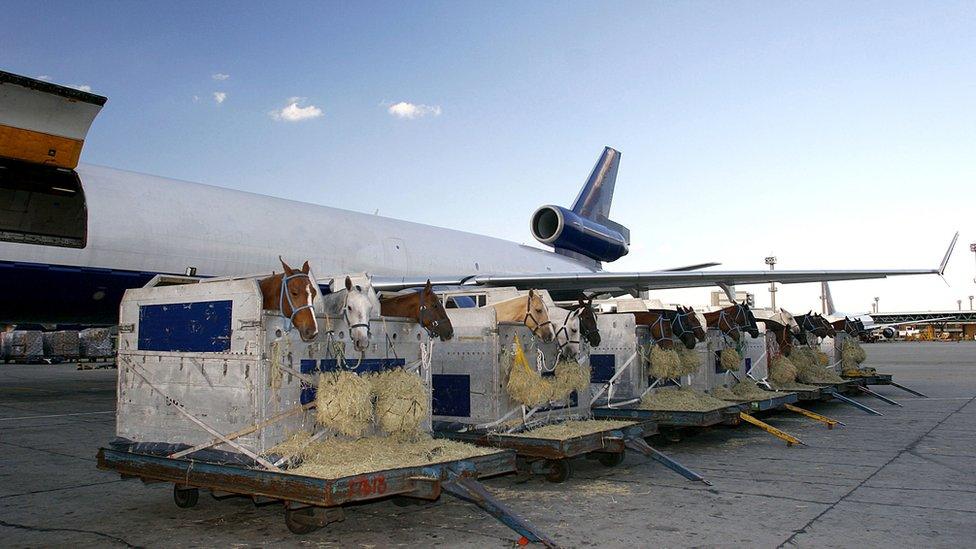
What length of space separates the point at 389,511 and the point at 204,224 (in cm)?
920

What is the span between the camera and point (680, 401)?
10.4 meters

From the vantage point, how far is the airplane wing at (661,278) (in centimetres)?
1723

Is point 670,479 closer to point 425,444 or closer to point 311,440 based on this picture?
point 425,444

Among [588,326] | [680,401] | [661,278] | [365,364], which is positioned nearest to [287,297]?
[365,364]

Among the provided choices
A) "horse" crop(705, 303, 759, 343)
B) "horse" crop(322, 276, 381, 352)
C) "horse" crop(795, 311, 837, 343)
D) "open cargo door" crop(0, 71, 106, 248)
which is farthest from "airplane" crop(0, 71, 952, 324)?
"horse" crop(322, 276, 381, 352)

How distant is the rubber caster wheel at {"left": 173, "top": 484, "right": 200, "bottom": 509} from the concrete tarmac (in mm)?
91

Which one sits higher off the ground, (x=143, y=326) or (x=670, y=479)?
(x=143, y=326)

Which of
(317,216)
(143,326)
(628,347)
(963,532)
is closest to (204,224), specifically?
(317,216)

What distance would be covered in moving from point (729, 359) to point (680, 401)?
1988mm

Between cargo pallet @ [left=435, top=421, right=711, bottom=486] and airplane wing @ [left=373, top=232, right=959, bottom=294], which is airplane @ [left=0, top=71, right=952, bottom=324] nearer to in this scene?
airplane wing @ [left=373, top=232, right=959, bottom=294]

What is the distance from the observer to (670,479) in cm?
802

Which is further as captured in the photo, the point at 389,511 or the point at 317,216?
the point at 317,216

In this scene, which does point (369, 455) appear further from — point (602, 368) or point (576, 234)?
point (576, 234)

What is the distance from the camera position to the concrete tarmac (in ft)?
18.7
